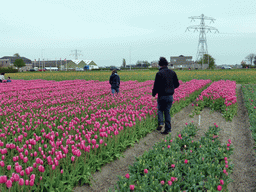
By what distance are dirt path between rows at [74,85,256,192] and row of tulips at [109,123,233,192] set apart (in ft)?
1.09

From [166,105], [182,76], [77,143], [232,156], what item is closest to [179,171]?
[232,156]

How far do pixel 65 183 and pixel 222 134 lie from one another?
5991mm

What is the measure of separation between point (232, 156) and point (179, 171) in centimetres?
251

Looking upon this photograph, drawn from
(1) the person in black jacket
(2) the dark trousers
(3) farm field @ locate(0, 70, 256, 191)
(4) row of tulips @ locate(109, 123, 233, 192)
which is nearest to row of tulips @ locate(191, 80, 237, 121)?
(3) farm field @ locate(0, 70, 256, 191)

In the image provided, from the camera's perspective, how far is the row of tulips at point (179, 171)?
3900 mm

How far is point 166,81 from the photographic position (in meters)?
7.14

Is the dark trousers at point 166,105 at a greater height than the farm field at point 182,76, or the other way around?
the farm field at point 182,76

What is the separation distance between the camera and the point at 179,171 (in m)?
4.44

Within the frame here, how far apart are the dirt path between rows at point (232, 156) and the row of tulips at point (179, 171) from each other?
33 cm

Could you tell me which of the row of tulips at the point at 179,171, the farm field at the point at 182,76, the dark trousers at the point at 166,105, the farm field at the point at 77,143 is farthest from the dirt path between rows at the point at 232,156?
the farm field at the point at 182,76

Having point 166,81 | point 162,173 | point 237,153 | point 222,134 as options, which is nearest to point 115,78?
point 166,81

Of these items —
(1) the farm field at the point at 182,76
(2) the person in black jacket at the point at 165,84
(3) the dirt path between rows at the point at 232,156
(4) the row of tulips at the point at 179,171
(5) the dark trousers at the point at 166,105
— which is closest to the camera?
(4) the row of tulips at the point at 179,171

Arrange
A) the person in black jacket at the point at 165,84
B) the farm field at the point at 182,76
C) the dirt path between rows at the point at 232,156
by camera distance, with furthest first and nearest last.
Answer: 1. the farm field at the point at 182,76
2. the person in black jacket at the point at 165,84
3. the dirt path between rows at the point at 232,156

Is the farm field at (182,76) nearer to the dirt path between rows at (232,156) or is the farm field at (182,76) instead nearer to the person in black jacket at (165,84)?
the dirt path between rows at (232,156)
